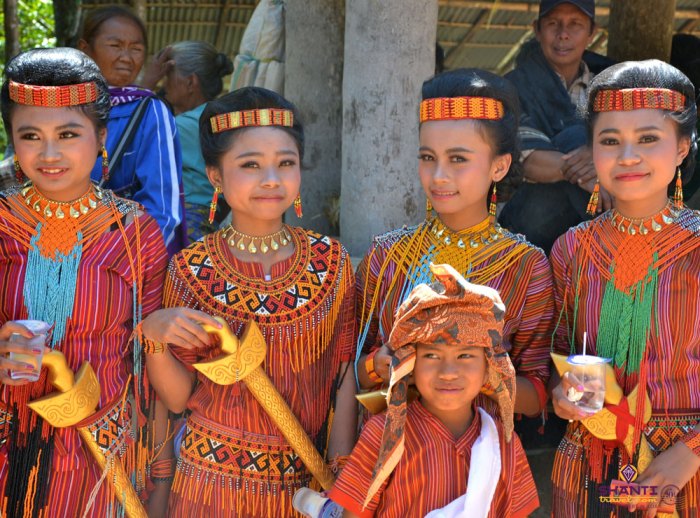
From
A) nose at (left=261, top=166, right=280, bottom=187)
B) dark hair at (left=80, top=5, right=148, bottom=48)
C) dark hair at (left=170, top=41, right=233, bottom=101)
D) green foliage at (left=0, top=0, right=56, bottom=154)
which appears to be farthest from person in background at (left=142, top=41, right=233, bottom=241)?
green foliage at (left=0, top=0, right=56, bottom=154)

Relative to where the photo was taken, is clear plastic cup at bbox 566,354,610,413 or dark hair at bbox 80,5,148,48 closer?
clear plastic cup at bbox 566,354,610,413

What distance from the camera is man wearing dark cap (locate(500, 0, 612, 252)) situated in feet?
13.3

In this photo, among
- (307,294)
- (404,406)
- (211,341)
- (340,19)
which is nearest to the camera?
(404,406)

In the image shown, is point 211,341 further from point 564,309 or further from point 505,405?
point 564,309

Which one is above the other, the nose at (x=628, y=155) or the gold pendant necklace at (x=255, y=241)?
the nose at (x=628, y=155)

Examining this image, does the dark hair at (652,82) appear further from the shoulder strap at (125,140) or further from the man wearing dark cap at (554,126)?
the shoulder strap at (125,140)

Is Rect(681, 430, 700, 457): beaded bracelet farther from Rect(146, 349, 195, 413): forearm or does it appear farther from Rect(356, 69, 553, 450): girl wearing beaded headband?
Rect(146, 349, 195, 413): forearm

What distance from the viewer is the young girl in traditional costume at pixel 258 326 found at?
296cm

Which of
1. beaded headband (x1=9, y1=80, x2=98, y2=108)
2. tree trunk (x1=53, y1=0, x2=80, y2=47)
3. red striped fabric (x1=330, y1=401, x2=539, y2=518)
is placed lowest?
red striped fabric (x1=330, y1=401, x2=539, y2=518)

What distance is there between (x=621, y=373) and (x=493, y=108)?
0.93m

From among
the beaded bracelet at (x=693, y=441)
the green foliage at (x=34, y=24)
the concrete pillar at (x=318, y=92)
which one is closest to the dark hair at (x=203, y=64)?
the concrete pillar at (x=318, y=92)

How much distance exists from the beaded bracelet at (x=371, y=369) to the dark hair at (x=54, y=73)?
1.14 m

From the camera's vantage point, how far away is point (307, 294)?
3.05 meters

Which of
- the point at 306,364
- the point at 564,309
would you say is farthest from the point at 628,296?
the point at 306,364
